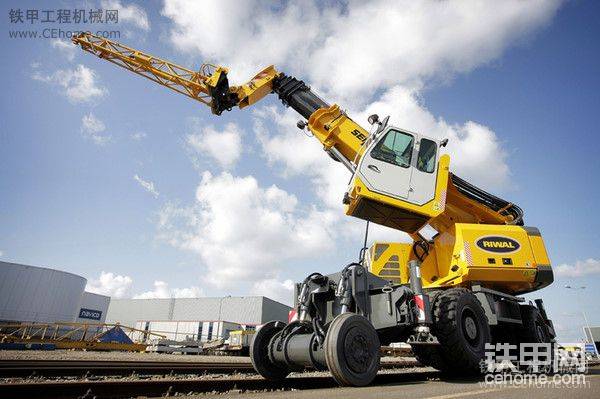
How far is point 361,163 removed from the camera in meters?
6.48

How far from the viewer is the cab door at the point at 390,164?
6359 mm

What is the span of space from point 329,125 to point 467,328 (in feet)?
16.4

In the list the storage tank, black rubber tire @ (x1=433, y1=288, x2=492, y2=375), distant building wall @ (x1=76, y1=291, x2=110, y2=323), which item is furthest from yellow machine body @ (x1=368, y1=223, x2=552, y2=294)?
distant building wall @ (x1=76, y1=291, x2=110, y2=323)

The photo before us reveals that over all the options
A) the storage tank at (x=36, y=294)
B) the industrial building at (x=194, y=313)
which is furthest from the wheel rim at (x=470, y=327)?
the storage tank at (x=36, y=294)

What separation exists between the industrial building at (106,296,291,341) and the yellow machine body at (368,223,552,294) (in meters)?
36.7

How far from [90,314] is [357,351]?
5378cm

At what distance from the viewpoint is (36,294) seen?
3609 cm

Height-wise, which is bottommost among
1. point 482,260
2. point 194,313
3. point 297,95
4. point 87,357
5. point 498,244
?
point 87,357

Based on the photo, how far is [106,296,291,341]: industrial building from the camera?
44.5 m

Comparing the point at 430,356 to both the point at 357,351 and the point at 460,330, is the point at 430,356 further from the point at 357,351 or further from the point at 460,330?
the point at 357,351

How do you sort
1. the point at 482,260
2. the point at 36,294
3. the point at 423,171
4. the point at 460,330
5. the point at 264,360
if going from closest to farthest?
1. the point at 264,360
2. the point at 460,330
3. the point at 482,260
4. the point at 423,171
5. the point at 36,294

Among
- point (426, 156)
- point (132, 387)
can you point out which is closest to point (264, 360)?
point (132, 387)

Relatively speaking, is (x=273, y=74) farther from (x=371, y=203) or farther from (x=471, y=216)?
(x=471, y=216)

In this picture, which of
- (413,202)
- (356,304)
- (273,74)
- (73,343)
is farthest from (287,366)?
(73,343)
